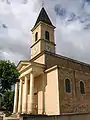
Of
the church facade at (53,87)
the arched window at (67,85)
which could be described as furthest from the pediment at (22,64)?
the arched window at (67,85)

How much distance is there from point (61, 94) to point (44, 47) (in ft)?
40.9

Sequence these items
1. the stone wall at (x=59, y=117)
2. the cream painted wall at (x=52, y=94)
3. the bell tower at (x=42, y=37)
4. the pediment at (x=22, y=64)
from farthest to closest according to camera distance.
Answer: the bell tower at (x=42, y=37), the pediment at (x=22, y=64), the cream painted wall at (x=52, y=94), the stone wall at (x=59, y=117)

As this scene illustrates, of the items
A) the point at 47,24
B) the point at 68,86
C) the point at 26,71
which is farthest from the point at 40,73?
the point at 47,24

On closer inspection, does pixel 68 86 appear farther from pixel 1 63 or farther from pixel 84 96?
pixel 1 63

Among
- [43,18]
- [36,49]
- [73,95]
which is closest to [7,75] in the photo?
[73,95]

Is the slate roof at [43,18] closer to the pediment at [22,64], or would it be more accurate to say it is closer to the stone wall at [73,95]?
the pediment at [22,64]

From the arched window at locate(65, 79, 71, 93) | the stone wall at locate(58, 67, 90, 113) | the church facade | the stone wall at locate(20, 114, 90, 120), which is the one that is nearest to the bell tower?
the church facade

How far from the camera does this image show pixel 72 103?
21.3 m

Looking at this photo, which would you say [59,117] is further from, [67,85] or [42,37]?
[42,37]

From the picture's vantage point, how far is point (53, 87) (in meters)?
21.7

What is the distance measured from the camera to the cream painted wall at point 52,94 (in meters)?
20.5

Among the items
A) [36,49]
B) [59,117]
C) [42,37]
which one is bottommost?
[59,117]

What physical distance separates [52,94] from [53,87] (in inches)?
38.1

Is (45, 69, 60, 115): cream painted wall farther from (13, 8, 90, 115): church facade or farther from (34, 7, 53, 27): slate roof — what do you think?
(34, 7, 53, 27): slate roof
